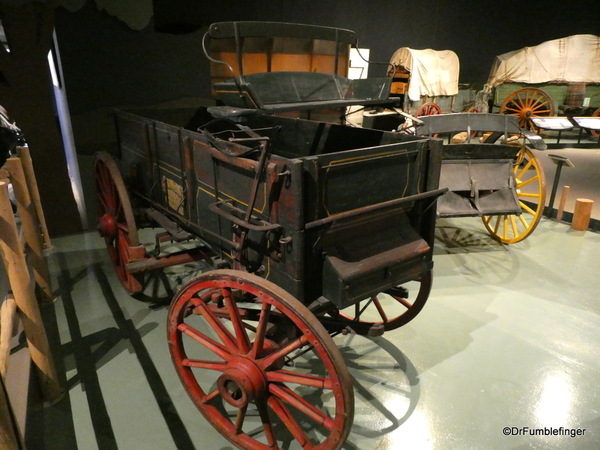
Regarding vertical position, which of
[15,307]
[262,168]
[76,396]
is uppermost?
[262,168]

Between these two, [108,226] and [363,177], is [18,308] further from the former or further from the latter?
[363,177]

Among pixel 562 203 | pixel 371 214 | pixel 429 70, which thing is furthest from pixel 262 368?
pixel 429 70

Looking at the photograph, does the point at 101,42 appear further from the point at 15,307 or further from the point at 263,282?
the point at 263,282

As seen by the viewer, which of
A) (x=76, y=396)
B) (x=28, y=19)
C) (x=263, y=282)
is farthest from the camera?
(x=28, y=19)

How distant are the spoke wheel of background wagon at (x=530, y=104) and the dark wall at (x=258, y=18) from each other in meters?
1.34

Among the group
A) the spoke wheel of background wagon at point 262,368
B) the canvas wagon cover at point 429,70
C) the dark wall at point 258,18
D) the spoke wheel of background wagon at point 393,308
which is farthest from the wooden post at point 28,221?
the canvas wagon cover at point 429,70

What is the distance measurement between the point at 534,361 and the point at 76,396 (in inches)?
106

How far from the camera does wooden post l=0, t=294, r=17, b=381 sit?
179cm

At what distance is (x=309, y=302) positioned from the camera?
199 centimetres

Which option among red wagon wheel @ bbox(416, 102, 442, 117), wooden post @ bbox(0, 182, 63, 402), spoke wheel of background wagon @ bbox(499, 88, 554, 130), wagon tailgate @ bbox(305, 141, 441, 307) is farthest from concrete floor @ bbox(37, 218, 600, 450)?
spoke wheel of background wagon @ bbox(499, 88, 554, 130)

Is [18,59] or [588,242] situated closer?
[18,59]

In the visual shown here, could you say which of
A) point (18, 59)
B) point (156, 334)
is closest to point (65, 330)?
point (156, 334)

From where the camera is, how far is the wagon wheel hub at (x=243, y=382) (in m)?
1.85

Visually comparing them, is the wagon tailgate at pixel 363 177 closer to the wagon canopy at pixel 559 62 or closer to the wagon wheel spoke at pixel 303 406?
Result: the wagon wheel spoke at pixel 303 406
